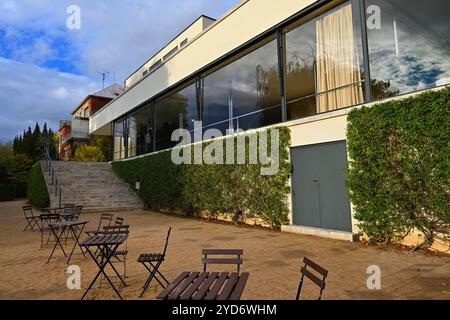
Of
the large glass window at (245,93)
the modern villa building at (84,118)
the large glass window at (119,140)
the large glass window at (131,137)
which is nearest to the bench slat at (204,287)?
the large glass window at (245,93)

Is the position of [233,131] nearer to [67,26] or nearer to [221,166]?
[221,166]

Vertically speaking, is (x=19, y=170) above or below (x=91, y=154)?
below

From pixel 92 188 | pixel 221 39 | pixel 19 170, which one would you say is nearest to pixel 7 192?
pixel 19 170

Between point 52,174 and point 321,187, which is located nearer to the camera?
point 321,187

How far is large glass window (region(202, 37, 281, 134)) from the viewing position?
10578 mm

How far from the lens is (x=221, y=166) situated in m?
11.1

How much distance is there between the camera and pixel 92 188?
17.4 metres

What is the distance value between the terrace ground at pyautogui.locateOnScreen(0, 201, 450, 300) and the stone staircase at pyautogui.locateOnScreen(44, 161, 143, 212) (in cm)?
754

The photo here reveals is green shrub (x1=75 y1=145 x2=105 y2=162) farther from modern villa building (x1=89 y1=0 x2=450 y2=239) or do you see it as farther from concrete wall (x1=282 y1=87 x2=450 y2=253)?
concrete wall (x1=282 y1=87 x2=450 y2=253)

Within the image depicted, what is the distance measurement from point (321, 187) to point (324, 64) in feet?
11.7

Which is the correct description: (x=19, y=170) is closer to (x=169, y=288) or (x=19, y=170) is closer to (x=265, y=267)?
(x=265, y=267)

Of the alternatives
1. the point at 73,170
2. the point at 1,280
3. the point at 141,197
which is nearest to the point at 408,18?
the point at 1,280

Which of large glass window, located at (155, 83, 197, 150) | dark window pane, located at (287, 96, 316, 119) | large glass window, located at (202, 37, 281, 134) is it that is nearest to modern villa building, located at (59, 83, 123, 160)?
large glass window, located at (155, 83, 197, 150)

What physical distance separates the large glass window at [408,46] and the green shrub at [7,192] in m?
31.1
